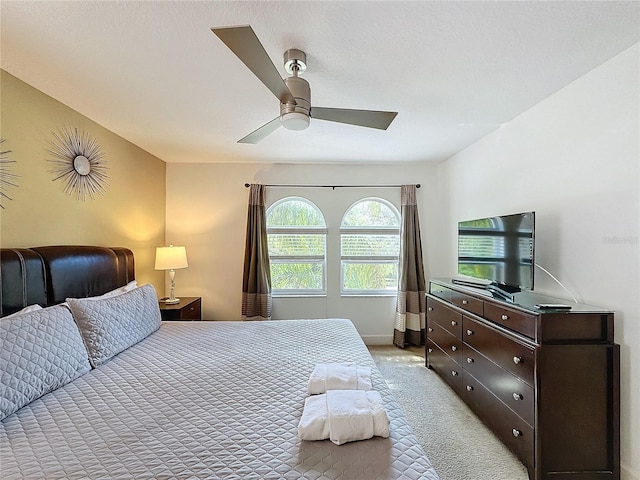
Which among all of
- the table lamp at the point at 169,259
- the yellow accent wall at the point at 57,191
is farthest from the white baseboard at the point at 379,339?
the yellow accent wall at the point at 57,191

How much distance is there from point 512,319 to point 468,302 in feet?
1.89

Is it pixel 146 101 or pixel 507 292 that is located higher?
pixel 146 101

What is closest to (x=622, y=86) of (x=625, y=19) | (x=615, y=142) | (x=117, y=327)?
(x=615, y=142)

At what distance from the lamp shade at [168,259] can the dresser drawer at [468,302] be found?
9.74 feet

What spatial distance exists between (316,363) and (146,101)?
Result: 7.60 ft

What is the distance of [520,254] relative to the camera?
7.41 ft

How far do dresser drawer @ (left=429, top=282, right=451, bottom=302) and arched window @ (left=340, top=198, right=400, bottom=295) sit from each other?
964mm

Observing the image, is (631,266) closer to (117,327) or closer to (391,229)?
(391,229)

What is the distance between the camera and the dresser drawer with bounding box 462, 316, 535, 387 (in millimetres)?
1867

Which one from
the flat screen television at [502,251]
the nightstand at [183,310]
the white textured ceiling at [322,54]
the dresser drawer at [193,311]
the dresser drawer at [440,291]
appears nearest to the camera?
the white textured ceiling at [322,54]

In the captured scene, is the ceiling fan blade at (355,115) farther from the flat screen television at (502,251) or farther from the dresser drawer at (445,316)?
the dresser drawer at (445,316)

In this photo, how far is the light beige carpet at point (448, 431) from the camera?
192 cm

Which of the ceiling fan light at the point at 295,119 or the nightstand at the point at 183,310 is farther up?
the ceiling fan light at the point at 295,119

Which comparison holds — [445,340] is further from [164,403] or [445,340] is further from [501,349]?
[164,403]
